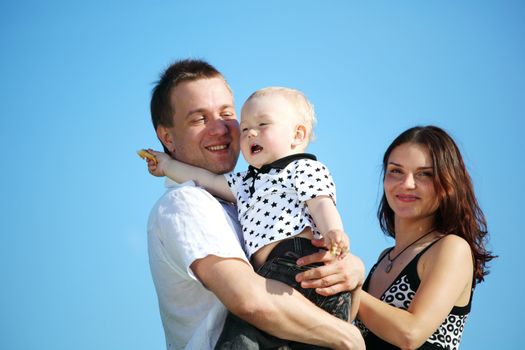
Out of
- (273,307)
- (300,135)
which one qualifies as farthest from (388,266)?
(273,307)

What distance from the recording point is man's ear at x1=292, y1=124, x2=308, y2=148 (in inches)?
164

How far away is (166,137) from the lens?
17.2 feet

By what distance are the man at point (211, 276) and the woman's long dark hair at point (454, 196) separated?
1351 millimetres

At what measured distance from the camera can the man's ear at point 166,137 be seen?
5.17 m

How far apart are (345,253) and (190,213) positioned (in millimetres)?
1019

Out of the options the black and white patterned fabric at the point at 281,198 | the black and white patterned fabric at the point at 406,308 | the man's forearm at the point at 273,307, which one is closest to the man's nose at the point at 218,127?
the black and white patterned fabric at the point at 281,198

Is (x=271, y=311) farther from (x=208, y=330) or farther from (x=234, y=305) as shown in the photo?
(x=208, y=330)

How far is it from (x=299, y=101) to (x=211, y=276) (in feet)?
5.01

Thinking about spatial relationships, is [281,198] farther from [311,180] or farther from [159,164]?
[159,164]

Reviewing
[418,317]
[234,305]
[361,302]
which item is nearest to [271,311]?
[234,305]

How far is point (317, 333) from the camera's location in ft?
11.0

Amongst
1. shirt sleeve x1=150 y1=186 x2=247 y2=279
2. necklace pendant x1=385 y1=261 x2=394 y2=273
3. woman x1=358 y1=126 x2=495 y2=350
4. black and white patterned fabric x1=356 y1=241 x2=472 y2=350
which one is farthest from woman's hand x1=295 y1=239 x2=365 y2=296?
necklace pendant x1=385 y1=261 x2=394 y2=273

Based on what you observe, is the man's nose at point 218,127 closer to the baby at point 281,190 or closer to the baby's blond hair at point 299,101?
the baby at point 281,190

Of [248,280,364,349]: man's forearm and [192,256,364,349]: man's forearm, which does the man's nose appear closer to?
[192,256,364,349]: man's forearm
